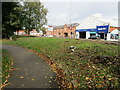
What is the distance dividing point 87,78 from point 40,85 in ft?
6.87

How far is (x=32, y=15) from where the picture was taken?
40750mm

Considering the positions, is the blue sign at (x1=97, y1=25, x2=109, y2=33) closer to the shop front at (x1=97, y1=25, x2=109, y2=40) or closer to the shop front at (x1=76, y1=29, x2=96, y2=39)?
the shop front at (x1=97, y1=25, x2=109, y2=40)

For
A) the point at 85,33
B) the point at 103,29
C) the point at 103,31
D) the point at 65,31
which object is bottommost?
the point at 85,33

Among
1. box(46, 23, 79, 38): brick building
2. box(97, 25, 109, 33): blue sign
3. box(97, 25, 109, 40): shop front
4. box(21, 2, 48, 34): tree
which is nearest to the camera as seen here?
box(97, 25, 109, 33): blue sign

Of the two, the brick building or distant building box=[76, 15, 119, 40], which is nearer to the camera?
distant building box=[76, 15, 119, 40]

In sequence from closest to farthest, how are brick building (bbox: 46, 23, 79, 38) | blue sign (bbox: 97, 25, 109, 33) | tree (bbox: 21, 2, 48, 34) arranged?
blue sign (bbox: 97, 25, 109, 33)
tree (bbox: 21, 2, 48, 34)
brick building (bbox: 46, 23, 79, 38)

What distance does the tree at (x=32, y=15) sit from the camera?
39.3 meters

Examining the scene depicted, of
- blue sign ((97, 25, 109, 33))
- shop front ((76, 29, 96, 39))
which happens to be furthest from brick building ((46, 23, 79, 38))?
blue sign ((97, 25, 109, 33))

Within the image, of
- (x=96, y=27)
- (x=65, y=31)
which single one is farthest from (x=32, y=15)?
(x=96, y=27)

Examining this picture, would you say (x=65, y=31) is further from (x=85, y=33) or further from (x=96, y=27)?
(x=96, y=27)

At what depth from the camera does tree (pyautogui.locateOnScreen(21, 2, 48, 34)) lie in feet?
129

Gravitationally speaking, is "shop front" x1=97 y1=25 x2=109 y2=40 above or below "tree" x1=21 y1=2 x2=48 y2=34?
below

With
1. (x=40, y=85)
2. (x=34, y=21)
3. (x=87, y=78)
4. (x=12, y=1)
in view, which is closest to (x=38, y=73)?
(x=40, y=85)

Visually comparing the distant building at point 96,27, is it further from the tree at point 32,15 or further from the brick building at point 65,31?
the tree at point 32,15
